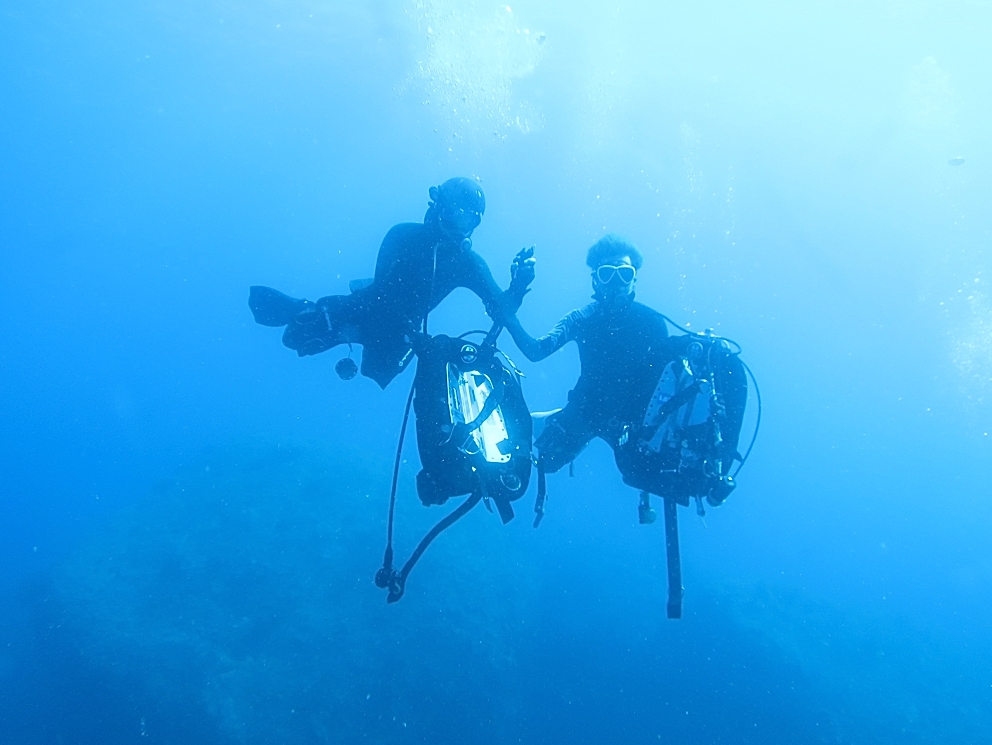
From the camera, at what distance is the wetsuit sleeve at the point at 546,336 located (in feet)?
17.8

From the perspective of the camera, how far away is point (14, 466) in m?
45.7

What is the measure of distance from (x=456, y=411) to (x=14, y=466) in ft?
194

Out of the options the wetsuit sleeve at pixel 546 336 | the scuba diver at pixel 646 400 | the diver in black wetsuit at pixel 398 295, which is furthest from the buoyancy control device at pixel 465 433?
the diver in black wetsuit at pixel 398 295

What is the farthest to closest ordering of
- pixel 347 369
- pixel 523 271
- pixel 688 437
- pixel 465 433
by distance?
pixel 347 369 < pixel 523 271 < pixel 688 437 < pixel 465 433

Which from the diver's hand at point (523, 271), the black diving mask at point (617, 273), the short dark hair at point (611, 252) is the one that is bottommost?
the diver's hand at point (523, 271)

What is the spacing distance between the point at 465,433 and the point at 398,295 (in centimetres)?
215

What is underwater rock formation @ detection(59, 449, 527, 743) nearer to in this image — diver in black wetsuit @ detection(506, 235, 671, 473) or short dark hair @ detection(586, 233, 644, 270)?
diver in black wetsuit @ detection(506, 235, 671, 473)

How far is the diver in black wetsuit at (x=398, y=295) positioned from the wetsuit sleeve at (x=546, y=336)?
286 millimetres

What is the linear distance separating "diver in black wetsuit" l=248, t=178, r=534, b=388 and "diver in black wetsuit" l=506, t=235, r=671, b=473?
40.2 inches

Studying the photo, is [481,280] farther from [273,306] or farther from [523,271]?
[273,306]

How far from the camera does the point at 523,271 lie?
474 cm

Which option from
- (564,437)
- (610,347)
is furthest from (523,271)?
(564,437)

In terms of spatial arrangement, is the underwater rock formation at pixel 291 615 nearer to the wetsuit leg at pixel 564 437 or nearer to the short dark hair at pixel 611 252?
the wetsuit leg at pixel 564 437

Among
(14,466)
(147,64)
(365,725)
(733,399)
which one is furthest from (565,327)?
(14,466)
